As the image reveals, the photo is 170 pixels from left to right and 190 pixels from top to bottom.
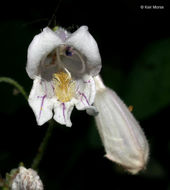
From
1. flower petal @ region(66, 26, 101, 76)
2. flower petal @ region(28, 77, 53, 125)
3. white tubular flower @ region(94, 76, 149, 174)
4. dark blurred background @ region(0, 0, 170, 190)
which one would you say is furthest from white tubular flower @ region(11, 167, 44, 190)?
dark blurred background @ region(0, 0, 170, 190)

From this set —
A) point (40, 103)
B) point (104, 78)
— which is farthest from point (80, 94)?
point (104, 78)

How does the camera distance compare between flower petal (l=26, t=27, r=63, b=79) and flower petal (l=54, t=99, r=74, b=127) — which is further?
flower petal (l=54, t=99, r=74, b=127)

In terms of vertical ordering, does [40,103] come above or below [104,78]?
above

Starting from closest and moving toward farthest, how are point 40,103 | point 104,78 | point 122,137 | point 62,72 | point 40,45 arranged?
point 40,45 < point 40,103 < point 122,137 < point 62,72 < point 104,78

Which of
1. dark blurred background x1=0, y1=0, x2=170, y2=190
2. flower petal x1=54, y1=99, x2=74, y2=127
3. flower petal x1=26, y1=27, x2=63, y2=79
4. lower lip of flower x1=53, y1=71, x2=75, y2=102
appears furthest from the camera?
dark blurred background x1=0, y1=0, x2=170, y2=190

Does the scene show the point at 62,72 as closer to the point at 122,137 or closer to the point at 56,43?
the point at 56,43

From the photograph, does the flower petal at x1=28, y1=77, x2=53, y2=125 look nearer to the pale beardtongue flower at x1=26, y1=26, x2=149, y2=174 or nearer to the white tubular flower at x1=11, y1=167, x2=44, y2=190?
the pale beardtongue flower at x1=26, y1=26, x2=149, y2=174
